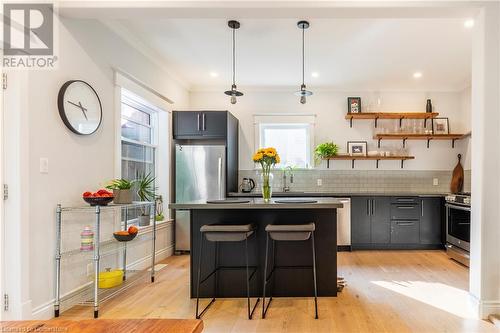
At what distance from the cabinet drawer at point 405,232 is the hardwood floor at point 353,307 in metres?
1.04

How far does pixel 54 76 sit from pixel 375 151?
4788mm

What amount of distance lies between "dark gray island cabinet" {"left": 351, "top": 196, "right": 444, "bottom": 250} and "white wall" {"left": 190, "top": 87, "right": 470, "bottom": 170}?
84 centimetres

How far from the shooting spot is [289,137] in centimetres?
572

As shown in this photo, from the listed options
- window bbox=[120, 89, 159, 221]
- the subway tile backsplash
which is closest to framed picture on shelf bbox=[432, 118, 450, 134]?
the subway tile backsplash

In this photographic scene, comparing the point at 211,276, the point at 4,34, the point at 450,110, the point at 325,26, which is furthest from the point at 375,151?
the point at 4,34

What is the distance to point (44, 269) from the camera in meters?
2.48

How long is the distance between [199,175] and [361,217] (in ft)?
8.36

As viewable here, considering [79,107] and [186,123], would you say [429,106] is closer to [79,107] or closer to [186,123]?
[186,123]

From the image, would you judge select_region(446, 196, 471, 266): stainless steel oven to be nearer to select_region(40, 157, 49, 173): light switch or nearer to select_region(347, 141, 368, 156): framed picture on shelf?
select_region(347, 141, 368, 156): framed picture on shelf

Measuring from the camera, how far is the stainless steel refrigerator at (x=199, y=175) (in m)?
4.76

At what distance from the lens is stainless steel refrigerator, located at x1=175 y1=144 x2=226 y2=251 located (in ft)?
15.6

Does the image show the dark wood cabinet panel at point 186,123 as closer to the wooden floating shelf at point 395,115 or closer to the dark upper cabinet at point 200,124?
the dark upper cabinet at point 200,124

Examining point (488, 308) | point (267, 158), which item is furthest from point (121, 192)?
point (488, 308)

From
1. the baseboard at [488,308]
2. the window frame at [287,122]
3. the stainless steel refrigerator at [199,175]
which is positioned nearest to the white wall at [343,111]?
the window frame at [287,122]
